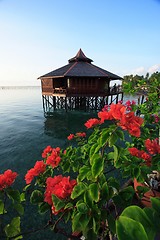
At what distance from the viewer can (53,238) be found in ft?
13.0

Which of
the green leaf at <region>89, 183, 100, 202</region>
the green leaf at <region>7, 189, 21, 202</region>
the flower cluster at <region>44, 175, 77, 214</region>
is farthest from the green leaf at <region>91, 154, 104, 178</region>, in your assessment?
the green leaf at <region>7, 189, 21, 202</region>

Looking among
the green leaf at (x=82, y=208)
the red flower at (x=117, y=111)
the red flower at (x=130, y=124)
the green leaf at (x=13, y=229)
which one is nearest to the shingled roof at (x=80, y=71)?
the red flower at (x=117, y=111)

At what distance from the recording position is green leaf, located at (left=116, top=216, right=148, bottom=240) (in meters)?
0.50

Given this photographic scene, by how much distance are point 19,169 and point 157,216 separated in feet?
25.2

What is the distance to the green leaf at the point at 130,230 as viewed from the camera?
503 mm

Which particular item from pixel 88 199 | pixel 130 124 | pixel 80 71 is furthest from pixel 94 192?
pixel 80 71

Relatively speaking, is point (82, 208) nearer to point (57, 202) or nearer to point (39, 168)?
point (57, 202)

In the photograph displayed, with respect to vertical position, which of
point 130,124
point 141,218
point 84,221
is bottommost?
point 84,221

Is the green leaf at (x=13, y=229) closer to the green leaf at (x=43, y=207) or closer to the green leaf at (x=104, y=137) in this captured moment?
the green leaf at (x=43, y=207)

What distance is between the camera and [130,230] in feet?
1.68

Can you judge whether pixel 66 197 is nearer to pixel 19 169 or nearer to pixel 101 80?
pixel 19 169

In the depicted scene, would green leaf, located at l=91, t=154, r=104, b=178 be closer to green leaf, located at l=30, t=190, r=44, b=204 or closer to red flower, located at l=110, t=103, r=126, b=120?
red flower, located at l=110, t=103, r=126, b=120

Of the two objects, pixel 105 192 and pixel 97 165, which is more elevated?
pixel 97 165

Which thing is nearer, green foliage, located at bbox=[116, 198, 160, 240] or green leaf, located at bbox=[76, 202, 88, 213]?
green foliage, located at bbox=[116, 198, 160, 240]
